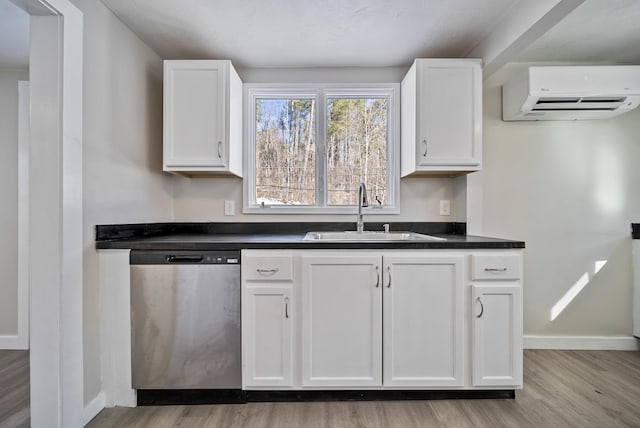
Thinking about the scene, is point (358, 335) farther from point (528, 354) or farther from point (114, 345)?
point (528, 354)

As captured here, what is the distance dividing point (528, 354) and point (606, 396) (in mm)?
560

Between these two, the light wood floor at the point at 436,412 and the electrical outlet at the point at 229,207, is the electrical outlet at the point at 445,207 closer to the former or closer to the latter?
the light wood floor at the point at 436,412

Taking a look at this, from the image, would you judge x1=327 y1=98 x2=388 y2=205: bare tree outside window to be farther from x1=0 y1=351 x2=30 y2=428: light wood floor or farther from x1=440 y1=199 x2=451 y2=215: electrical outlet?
x1=0 y1=351 x2=30 y2=428: light wood floor

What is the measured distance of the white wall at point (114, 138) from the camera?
67.0 inches

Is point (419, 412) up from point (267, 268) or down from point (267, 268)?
down

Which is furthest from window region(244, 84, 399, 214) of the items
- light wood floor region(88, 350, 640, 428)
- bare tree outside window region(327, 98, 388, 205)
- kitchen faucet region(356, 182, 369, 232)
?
light wood floor region(88, 350, 640, 428)

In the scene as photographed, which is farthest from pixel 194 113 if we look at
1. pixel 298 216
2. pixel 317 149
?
pixel 298 216

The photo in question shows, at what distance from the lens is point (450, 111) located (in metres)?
2.16

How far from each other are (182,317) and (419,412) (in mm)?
1396

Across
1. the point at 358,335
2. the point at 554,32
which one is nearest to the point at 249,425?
the point at 358,335

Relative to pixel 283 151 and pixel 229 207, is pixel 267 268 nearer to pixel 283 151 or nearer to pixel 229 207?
pixel 229 207

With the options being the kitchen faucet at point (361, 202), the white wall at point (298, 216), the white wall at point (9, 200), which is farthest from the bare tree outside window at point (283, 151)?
the white wall at point (9, 200)

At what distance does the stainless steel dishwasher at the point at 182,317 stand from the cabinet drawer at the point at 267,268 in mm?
71

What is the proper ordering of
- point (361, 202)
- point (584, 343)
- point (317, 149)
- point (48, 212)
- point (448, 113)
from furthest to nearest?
point (317, 149), point (584, 343), point (361, 202), point (448, 113), point (48, 212)
